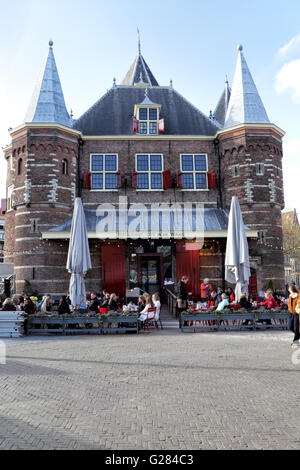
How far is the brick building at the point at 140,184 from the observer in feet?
63.9

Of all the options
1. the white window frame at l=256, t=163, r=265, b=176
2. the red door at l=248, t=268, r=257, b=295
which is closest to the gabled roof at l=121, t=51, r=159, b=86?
the white window frame at l=256, t=163, r=265, b=176

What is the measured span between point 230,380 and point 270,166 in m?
16.5

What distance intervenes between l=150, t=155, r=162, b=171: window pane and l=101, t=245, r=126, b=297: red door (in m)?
5.02

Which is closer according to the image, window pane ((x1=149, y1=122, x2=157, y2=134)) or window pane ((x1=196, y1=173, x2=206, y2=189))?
window pane ((x1=196, y1=173, x2=206, y2=189))

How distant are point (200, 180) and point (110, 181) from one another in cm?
508

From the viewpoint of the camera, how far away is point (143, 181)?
70.9 ft

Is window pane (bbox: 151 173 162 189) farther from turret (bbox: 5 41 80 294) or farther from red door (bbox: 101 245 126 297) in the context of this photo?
turret (bbox: 5 41 80 294)

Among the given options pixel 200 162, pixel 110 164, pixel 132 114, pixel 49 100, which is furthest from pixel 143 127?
pixel 49 100

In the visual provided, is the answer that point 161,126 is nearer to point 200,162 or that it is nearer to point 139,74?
point 200,162

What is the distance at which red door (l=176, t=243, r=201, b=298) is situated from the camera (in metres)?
20.1

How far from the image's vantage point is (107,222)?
20.2 m

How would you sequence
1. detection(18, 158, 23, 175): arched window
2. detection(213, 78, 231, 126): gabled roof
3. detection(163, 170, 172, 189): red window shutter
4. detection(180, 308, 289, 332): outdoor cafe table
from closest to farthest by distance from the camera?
1. detection(180, 308, 289, 332): outdoor cafe table
2. detection(18, 158, 23, 175): arched window
3. detection(163, 170, 172, 189): red window shutter
4. detection(213, 78, 231, 126): gabled roof

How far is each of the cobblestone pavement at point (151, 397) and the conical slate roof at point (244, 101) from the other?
14.8 meters

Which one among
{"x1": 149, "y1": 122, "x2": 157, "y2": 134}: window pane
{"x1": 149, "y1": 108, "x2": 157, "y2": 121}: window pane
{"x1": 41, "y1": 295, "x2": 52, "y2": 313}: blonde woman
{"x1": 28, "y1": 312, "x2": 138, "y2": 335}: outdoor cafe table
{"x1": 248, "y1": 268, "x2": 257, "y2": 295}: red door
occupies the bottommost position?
{"x1": 28, "y1": 312, "x2": 138, "y2": 335}: outdoor cafe table
